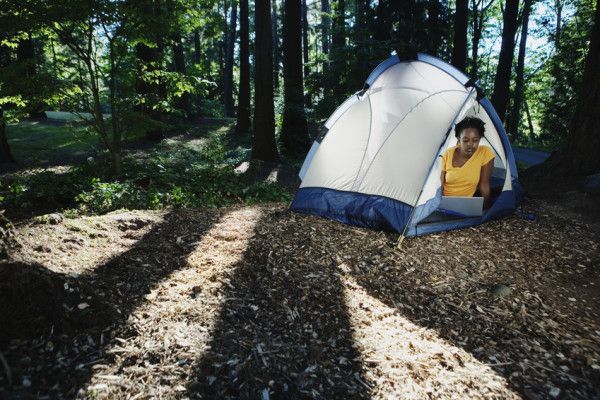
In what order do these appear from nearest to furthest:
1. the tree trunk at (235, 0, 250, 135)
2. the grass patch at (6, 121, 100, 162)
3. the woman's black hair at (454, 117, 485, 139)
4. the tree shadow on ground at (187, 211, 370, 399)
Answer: the tree shadow on ground at (187, 211, 370, 399), the woman's black hair at (454, 117, 485, 139), the grass patch at (6, 121, 100, 162), the tree trunk at (235, 0, 250, 135)

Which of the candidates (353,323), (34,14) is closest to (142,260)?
(353,323)

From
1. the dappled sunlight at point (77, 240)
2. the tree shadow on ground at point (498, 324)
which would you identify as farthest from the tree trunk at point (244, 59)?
the tree shadow on ground at point (498, 324)

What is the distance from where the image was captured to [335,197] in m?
5.61

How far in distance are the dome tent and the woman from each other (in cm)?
13

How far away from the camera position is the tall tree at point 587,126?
623cm

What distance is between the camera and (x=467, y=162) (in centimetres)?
520

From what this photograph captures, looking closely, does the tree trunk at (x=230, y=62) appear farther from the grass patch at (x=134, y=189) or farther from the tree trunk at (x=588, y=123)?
the tree trunk at (x=588, y=123)

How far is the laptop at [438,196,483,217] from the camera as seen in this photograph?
5.30m

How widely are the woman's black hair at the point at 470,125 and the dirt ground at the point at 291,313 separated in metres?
1.47

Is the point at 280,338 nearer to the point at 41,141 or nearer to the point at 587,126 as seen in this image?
the point at 587,126

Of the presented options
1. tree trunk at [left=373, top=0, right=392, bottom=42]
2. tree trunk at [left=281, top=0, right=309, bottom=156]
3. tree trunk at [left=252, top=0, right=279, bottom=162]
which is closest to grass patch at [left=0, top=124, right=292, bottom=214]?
tree trunk at [left=252, top=0, right=279, bottom=162]

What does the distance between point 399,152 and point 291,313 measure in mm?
3095

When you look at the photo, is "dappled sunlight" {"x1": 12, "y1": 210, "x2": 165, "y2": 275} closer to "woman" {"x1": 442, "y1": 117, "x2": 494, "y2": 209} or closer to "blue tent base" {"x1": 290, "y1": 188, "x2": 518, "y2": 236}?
"blue tent base" {"x1": 290, "y1": 188, "x2": 518, "y2": 236}

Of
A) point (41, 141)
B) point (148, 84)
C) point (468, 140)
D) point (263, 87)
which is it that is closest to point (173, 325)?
point (468, 140)
